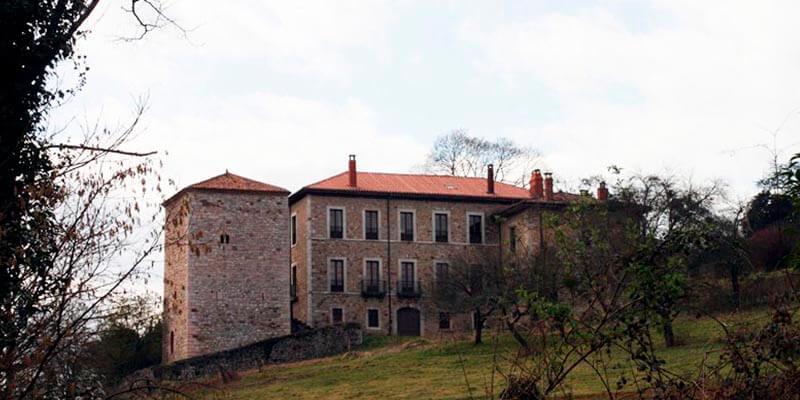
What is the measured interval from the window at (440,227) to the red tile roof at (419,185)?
3.33 feet

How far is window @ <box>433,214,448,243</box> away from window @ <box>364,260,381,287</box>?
2940 mm

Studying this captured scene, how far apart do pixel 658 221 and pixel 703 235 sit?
A: 102 feet

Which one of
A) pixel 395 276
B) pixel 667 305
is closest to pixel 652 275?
pixel 667 305

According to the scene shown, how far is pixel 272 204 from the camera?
4603 centimetres

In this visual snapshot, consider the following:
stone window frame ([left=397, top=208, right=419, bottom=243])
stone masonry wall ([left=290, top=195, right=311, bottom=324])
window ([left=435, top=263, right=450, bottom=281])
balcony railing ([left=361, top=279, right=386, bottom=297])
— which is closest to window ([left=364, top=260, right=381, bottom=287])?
balcony railing ([left=361, top=279, right=386, bottom=297])

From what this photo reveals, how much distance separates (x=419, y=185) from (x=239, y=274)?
10546 mm

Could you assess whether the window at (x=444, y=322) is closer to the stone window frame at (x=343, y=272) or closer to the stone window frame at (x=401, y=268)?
the stone window frame at (x=401, y=268)

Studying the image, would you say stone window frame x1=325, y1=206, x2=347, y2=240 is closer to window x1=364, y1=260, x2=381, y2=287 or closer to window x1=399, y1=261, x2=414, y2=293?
window x1=364, y1=260, x2=381, y2=287

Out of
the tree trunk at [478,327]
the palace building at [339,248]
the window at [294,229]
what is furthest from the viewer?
the window at [294,229]

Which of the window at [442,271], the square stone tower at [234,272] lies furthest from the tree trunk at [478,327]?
the square stone tower at [234,272]

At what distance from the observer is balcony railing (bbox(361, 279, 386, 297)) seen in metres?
49.2

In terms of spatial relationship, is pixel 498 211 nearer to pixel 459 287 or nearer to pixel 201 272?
pixel 459 287

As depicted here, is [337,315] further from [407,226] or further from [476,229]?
[476,229]

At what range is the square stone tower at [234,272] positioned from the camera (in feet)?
146
